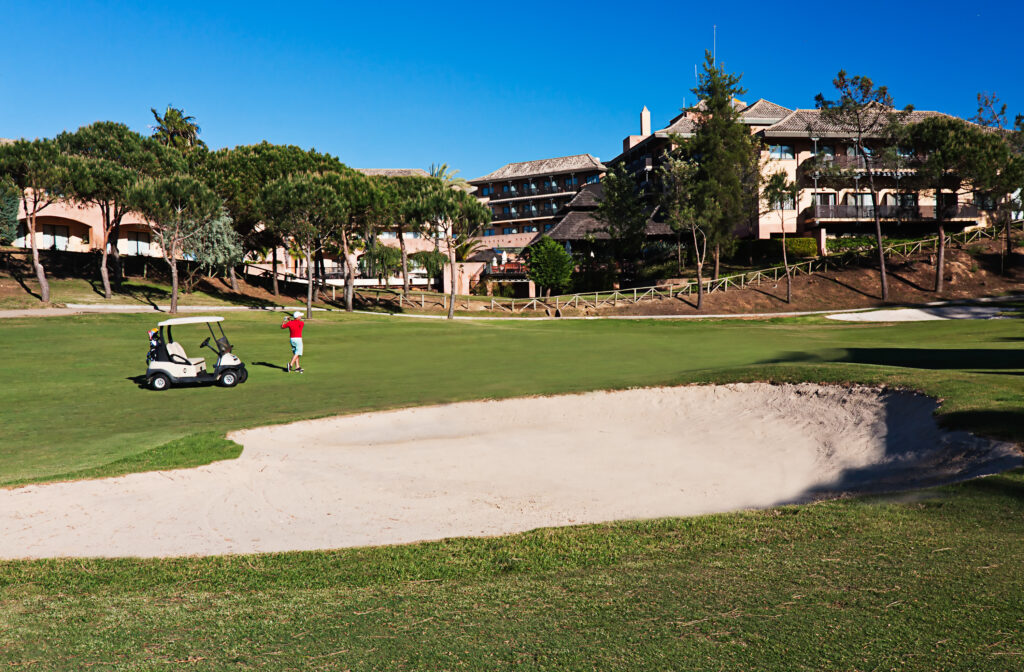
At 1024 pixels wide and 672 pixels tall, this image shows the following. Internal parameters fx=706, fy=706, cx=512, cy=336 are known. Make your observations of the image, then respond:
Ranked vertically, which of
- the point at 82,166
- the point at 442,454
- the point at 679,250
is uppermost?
the point at 82,166

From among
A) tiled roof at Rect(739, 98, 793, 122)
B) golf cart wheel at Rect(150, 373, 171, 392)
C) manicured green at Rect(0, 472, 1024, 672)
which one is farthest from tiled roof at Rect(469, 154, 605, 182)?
manicured green at Rect(0, 472, 1024, 672)

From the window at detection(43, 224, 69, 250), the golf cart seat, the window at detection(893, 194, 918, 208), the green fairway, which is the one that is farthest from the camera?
the window at detection(893, 194, 918, 208)

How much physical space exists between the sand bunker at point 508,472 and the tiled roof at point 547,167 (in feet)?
317

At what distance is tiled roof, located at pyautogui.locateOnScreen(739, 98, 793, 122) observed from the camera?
77812 millimetres

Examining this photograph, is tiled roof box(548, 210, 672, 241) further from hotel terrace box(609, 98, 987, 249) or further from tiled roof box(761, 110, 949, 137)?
tiled roof box(761, 110, 949, 137)

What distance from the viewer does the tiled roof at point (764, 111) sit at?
7781cm

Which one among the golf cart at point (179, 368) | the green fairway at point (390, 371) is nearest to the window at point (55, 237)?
the green fairway at point (390, 371)

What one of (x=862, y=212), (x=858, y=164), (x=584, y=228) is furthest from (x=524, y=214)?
(x=862, y=212)

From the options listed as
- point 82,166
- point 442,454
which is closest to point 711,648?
point 442,454

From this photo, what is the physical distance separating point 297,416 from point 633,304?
4600 cm

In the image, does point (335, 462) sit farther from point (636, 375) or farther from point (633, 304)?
point (633, 304)

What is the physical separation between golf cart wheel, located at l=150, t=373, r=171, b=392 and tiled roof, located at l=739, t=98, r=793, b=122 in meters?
69.6

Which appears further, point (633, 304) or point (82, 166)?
point (633, 304)

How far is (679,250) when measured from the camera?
227ft
